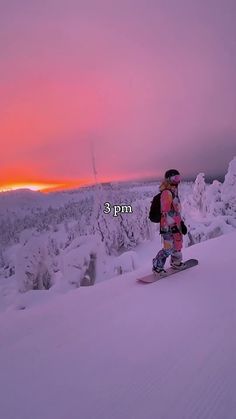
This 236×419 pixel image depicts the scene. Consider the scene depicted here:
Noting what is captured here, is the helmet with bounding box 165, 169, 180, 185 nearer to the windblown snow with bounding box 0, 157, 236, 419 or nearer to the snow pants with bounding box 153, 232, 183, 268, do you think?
the snow pants with bounding box 153, 232, 183, 268

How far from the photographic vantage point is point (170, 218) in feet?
16.0

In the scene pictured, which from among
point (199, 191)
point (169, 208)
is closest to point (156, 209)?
point (169, 208)

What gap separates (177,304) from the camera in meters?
3.70

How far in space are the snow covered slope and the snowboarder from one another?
809mm

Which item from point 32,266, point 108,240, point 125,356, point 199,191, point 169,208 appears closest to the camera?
point 125,356

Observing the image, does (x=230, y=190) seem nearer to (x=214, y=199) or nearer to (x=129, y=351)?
(x=214, y=199)

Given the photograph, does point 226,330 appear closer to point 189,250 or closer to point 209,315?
point 209,315

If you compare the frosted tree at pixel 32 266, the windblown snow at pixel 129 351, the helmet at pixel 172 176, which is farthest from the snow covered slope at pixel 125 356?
the frosted tree at pixel 32 266

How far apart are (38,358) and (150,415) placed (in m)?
1.22

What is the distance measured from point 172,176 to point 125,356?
2933 mm

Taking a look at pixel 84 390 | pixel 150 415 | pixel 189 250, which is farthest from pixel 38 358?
pixel 189 250

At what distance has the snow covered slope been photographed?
1.98 m

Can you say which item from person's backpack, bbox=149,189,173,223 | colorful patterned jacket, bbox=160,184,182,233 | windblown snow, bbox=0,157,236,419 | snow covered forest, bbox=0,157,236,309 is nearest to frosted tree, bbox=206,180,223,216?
snow covered forest, bbox=0,157,236,309

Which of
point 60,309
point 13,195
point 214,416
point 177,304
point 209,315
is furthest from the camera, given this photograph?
point 13,195
